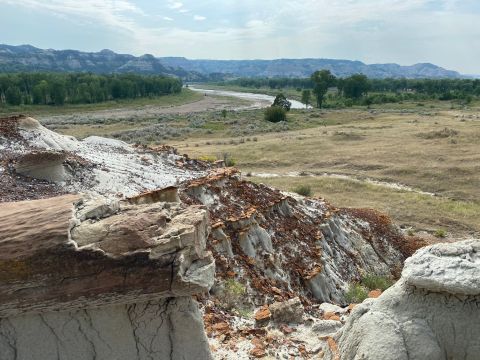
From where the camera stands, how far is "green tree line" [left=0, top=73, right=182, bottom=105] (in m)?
100

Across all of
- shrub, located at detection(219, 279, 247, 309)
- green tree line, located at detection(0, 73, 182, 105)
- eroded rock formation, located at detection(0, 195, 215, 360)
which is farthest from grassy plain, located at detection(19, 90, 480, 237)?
green tree line, located at detection(0, 73, 182, 105)

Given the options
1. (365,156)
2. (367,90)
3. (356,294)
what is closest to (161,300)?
(356,294)

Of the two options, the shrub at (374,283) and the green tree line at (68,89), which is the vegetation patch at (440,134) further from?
the green tree line at (68,89)

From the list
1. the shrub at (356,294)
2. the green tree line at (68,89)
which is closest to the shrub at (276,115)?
the green tree line at (68,89)

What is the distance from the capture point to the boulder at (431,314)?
7.54 m

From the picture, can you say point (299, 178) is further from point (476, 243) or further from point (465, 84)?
point (465, 84)

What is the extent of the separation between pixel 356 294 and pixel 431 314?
9.02 meters

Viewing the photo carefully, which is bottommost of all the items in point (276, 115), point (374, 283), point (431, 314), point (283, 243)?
point (374, 283)

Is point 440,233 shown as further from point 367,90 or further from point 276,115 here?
point 367,90

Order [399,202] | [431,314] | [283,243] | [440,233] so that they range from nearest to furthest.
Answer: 1. [431,314]
2. [283,243]
3. [440,233]
4. [399,202]

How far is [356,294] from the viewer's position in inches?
654

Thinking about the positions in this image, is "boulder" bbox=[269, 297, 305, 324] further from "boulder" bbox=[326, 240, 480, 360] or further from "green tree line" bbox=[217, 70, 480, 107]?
"green tree line" bbox=[217, 70, 480, 107]

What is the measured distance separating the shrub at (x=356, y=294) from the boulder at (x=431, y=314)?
8.28 meters

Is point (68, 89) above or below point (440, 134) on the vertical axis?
above
